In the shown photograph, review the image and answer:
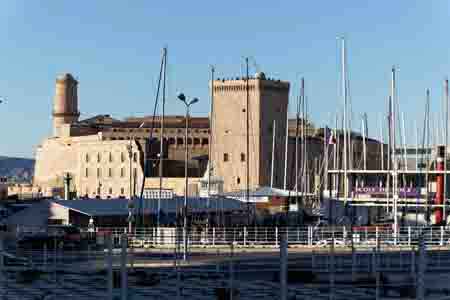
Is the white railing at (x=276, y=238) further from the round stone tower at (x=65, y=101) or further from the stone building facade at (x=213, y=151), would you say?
the round stone tower at (x=65, y=101)

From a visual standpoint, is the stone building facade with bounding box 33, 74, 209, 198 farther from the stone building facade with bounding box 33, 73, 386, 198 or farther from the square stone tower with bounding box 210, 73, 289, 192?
the square stone tower with bounding box 210, 73, 289, 192

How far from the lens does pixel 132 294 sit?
59.7ft

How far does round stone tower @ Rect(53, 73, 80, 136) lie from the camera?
416 feet

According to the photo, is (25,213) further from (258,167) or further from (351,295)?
(258,167)

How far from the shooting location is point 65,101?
127 metres

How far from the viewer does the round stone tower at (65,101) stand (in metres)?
127

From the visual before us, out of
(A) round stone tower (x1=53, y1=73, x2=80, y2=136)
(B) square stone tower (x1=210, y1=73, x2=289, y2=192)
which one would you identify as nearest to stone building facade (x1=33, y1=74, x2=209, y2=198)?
(A) round stone tower (x1=53, y1=73, x2=80, y2=136)

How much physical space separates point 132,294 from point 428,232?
76.4ft

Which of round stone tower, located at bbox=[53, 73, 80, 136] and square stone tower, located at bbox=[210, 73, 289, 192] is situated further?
round stone tower, located at bbox=[53, 73, 80, 136]

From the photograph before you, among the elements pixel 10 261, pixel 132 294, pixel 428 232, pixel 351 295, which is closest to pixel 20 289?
pixel 132 294

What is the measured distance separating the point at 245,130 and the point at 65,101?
137ft

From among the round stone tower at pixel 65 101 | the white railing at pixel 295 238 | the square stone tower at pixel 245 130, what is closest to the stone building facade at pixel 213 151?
the square stone tower at pixel 245 130

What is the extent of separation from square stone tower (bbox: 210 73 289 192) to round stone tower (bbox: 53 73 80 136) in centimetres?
3791

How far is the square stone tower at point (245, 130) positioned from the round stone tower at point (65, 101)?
3791 cm
